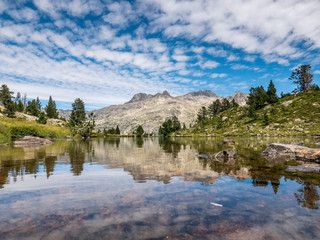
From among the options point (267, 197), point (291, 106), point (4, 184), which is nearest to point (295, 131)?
point (291, 106)

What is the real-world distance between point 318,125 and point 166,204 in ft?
361

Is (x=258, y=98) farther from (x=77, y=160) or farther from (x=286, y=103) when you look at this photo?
(x=77, y=160)

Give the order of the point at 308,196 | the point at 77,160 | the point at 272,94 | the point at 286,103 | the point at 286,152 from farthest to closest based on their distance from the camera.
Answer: the point at 272,94
the point at 286,103
the point at 286,152
the point at 77,160
the point at 308,196

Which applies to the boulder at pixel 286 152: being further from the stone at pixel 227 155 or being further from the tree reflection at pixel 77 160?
the tree reflection at pixel 77 160

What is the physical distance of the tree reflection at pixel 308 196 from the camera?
643 cm

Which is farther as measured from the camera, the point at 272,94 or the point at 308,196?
the point at 272,94

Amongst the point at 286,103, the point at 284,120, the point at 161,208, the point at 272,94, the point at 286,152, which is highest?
the point at 272,94

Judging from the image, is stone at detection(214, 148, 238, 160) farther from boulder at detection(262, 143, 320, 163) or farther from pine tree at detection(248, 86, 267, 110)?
pine tree at detection(248, 86, 267, 110)

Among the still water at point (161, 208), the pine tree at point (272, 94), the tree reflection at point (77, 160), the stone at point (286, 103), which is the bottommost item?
the tree reflection at point (77, 160)

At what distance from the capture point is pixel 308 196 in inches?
286

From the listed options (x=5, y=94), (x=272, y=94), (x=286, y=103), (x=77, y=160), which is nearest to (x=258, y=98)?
(x=272, y=94)

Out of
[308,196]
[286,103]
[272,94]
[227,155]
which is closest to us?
[308,196]

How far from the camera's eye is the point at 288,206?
6227 mm

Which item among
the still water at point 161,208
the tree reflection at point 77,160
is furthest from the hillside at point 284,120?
the tree reflection at point 77,160
